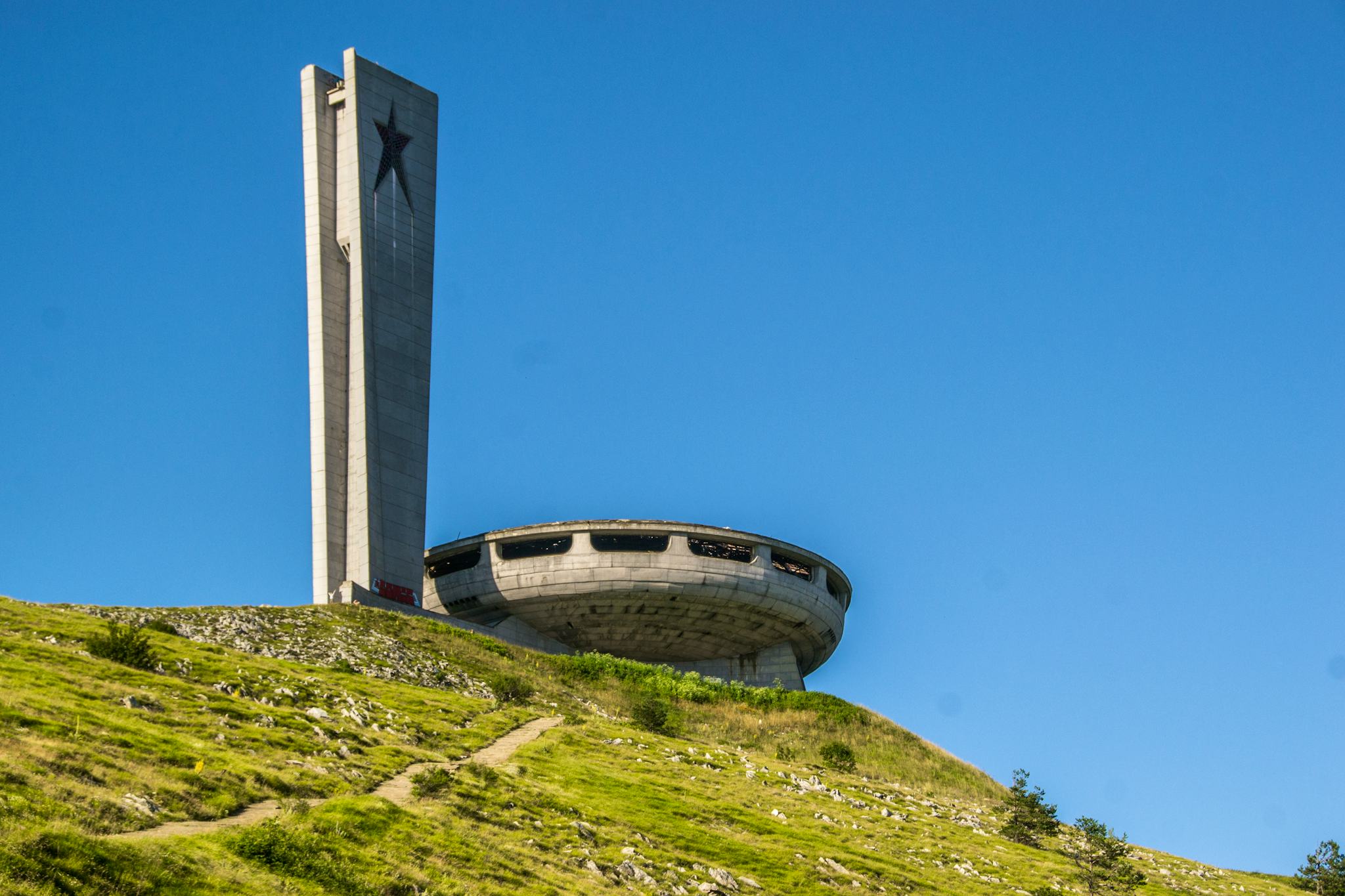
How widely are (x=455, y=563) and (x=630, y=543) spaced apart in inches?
359

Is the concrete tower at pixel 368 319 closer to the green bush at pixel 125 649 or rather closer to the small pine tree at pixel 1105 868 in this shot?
the green bush at pixel 125 649

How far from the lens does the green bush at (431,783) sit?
1016 inches

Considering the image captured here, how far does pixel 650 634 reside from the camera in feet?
230

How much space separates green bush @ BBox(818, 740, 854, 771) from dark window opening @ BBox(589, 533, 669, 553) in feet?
70.8

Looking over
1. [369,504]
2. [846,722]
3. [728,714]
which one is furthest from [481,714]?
[369,504]

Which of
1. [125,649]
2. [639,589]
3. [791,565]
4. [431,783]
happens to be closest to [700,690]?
[639,589]

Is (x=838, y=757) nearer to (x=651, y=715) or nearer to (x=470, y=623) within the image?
(x=651, y=715)

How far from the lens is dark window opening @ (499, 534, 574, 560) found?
67.0 metres

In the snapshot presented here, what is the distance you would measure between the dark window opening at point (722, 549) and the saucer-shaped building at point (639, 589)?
0.15 feet

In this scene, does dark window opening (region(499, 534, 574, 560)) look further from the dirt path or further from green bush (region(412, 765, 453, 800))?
green bush (region(412, 765, 453, 800))

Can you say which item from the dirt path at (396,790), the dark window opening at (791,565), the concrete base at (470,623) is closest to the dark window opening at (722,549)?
the dark window opening at (791,565)

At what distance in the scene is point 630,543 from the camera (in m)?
67.1

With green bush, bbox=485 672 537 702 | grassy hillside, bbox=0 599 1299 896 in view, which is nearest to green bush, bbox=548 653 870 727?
grassy hillside, bbox=0 599 1299 896

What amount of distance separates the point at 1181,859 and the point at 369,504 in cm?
3808
